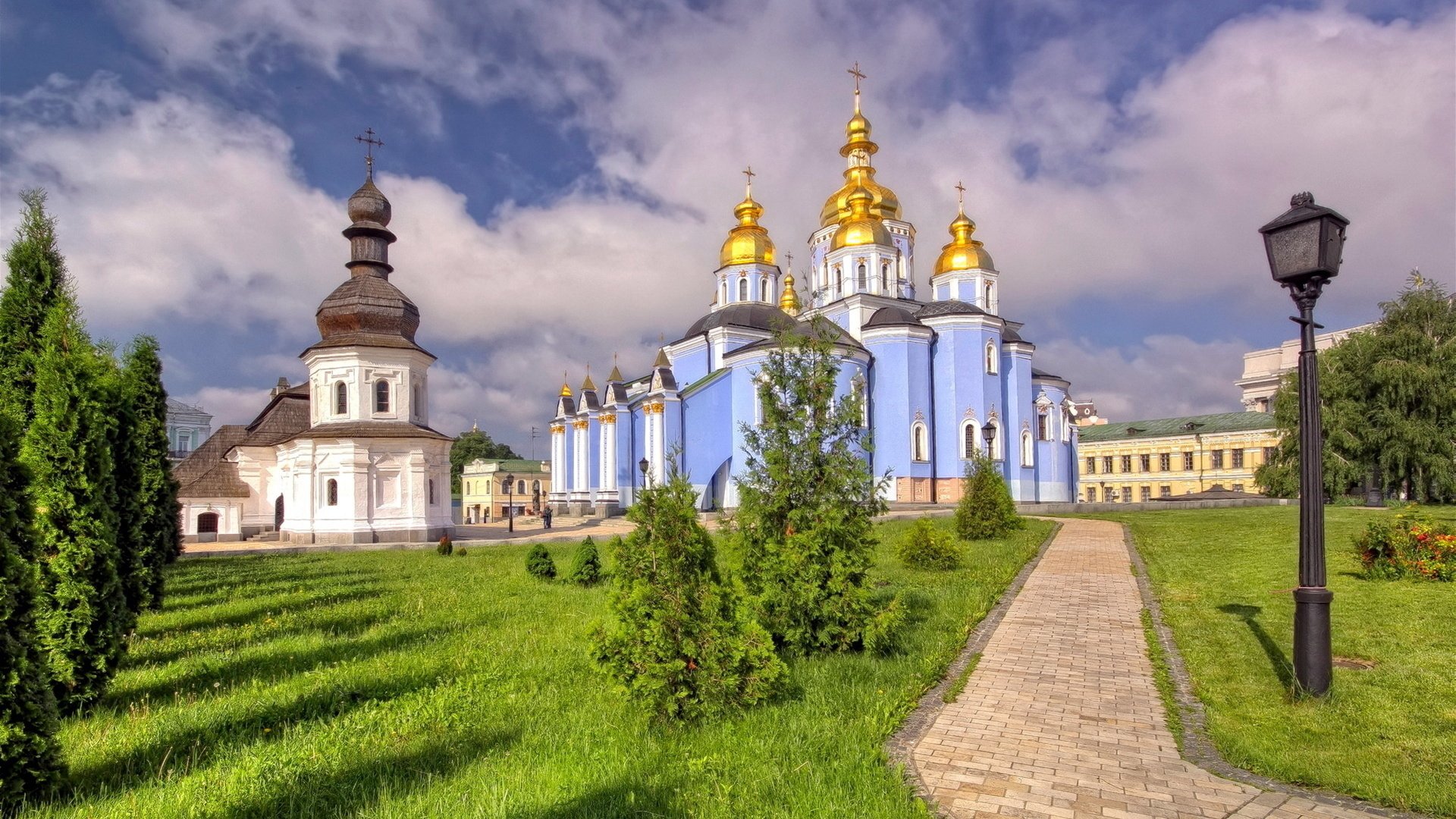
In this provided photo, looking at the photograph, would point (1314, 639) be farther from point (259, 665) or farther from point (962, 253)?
point (962, 253)

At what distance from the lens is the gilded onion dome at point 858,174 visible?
42656 mm

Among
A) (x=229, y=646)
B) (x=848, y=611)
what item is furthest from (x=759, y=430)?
(x=229, y=646)

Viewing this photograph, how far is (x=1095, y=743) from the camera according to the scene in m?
5.05

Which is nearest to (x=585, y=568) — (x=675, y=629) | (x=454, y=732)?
(x=454, y=732)

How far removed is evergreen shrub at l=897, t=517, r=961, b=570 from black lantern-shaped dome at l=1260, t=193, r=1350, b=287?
763cm

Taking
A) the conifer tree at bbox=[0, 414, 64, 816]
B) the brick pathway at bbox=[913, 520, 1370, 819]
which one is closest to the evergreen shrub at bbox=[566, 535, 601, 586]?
the brick pathway at bbox=[913, 520, 1370, 819]

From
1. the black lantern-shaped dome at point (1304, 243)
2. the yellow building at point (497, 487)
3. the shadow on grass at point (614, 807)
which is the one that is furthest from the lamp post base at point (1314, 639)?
the yellow building at point (497, 487)

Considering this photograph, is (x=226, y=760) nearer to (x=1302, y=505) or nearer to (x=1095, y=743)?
(x=1095, y=743)

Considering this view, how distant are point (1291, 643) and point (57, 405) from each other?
34.8ft

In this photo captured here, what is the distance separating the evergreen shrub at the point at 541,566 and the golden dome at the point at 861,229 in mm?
27599

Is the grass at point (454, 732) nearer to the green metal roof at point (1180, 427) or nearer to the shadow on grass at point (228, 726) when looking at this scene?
the shadow on grass at point (228, 726)

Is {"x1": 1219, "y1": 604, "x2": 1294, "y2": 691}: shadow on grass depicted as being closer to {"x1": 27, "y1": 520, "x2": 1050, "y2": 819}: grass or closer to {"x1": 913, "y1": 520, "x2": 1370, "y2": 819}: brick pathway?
{"x1": 913, "y1": 520, "x2": 1370, "y2": 819}: brick pathway

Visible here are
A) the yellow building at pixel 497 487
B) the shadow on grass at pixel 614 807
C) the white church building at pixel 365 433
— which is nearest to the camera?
the shadow on grass at pixel 614 807

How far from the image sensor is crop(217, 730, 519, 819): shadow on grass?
4285 mm
